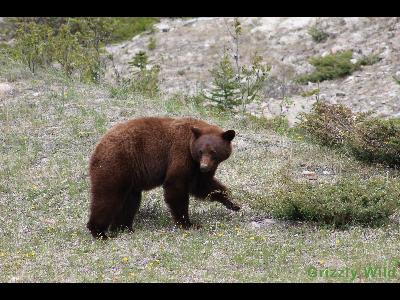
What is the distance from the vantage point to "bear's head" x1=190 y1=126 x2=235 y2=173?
29.3ft

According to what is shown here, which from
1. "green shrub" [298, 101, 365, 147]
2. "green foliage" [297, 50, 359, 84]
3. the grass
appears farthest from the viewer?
"green foliage" [297, 50, 359, 84]

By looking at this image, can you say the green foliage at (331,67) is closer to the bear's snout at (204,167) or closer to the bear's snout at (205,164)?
the bear's snout at (205,164)

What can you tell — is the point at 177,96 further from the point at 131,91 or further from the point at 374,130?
the point at 374,130

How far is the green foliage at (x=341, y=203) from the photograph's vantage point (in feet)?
29.1

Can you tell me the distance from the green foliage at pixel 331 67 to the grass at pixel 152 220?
5.93m

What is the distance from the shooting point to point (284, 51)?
22547 mm

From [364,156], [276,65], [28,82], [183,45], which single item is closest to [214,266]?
[364,156]

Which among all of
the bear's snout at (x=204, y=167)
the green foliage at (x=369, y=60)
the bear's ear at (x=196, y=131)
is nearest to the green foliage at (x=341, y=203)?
the bear's snout at (x=204, y=167)

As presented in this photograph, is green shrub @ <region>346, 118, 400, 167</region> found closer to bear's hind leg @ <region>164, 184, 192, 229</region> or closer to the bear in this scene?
the bear

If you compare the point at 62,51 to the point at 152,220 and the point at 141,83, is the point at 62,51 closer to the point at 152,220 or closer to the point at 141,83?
the point at 141,83

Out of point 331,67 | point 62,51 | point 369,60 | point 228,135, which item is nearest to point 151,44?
point 62,51

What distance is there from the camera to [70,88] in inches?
627

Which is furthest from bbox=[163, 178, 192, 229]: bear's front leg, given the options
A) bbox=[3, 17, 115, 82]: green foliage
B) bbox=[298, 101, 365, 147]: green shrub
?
bbox=[3, 17, 115, 82]: green foliage

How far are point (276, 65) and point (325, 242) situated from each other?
1405cm
